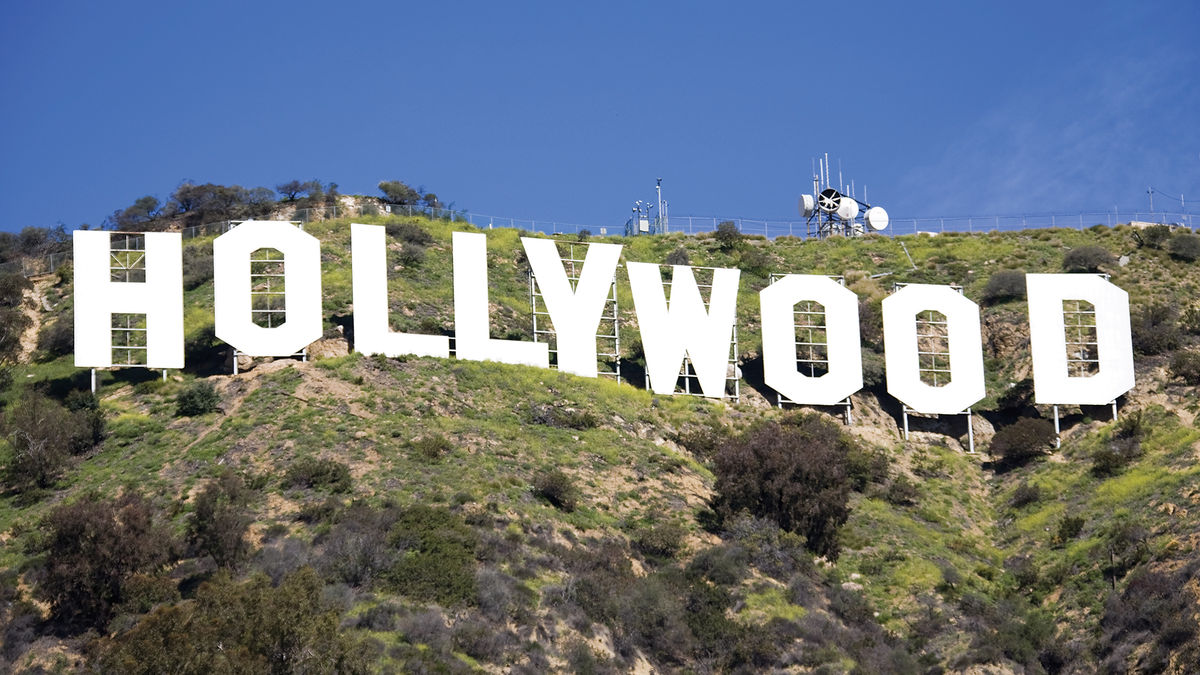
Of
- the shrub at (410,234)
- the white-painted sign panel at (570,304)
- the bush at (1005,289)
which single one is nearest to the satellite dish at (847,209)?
the bush at (1005,289)

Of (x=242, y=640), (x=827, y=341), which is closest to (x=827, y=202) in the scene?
(x=827, y=341)

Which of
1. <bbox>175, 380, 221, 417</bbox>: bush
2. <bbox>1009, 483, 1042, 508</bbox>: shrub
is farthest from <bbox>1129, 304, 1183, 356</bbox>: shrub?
<bbox>175, 380, 221, 417</bbox>: bush

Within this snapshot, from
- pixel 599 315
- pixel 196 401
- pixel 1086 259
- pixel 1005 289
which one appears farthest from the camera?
pixel 1086 259

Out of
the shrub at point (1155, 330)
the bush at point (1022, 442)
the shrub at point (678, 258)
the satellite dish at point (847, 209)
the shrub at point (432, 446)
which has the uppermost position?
the satellite dish at point (847, 209)

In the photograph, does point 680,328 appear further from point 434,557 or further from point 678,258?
point 434,557

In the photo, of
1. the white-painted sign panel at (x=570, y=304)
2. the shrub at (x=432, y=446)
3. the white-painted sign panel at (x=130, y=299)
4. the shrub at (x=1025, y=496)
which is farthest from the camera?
the white-painted sign panel at (x=570, y=304)

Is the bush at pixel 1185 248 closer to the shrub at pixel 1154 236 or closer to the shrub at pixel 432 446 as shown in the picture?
the shrub at pixel 1154 236
